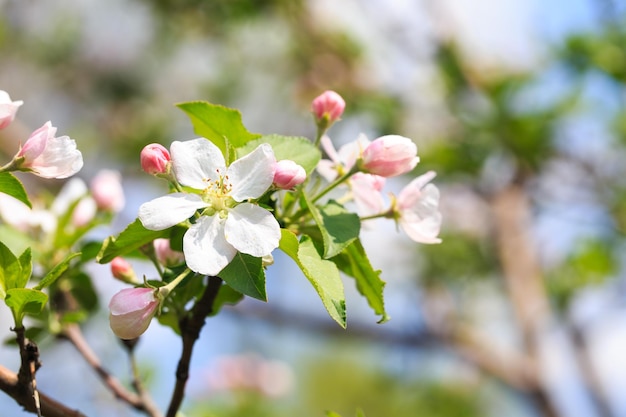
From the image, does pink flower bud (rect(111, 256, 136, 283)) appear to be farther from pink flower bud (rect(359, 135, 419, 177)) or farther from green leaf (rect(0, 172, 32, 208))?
pink flower bud (rect(359, 135, 419, 177))

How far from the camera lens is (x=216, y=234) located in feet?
1.74

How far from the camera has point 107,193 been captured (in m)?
0.94

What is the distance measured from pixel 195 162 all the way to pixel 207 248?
0.09 metres

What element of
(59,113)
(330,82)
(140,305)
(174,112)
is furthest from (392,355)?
(140,305)

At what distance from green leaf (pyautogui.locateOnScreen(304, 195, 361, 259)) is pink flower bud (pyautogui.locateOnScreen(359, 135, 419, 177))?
56 millimetres

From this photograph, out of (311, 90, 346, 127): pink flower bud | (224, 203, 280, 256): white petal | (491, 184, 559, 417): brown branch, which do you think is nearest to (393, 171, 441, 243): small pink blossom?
(311, 90, 346, 127): pink flower bud

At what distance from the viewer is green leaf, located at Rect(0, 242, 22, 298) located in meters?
0.56

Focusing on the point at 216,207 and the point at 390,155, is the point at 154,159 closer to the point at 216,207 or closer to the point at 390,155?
the point at 216,207

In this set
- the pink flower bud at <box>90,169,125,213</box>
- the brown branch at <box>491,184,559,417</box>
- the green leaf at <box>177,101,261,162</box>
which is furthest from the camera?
the brown branch at <box>491,184,559,417</box>

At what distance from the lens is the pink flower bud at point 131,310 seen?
54 cm

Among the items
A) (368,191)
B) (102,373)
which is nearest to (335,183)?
(368,191)

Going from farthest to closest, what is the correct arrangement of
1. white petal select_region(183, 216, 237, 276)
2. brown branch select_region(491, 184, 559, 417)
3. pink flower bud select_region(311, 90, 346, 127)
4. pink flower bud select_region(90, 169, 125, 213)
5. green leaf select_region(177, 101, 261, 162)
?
1. brown branch select_region(491, 184, 559, 417)
2. pink flower bud select_region(90, 169, 125, 213)
3. pink flower bud select_region(311, 90, 346, 127)
4. green leaf select_region(177, 101, 261, 162)
5. white petal select_region(183, 216, 237, 276)

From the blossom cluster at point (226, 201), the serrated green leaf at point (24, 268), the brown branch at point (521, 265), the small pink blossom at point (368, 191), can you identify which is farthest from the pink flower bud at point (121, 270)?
the brown branch at point (521, 265)

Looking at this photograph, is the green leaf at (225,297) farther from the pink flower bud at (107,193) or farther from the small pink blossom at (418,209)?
the pink flower bud at (107,193)
